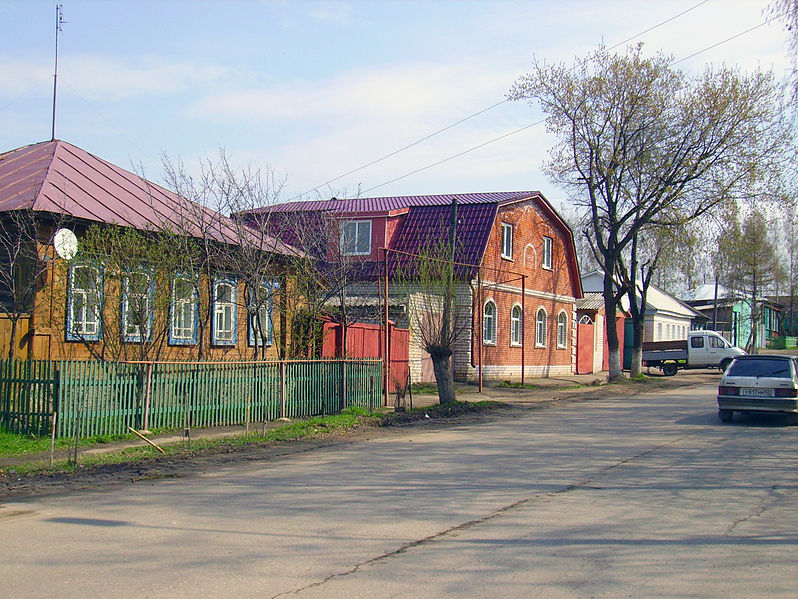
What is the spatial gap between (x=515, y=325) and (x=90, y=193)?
1979 cm

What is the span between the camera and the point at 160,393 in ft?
45.9

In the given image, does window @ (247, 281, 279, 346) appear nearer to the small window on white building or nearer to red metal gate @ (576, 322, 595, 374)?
the small window on white building

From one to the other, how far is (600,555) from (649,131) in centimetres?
2662

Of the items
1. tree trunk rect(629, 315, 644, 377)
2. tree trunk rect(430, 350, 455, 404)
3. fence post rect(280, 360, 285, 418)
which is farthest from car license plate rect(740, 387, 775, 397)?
tree trunk rect(629, 315, 644, 377)

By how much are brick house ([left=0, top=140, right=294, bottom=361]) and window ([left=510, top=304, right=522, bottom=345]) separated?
14840 millimetres

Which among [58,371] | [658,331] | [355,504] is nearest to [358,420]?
[58,371]

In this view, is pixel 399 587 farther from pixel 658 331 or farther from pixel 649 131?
pixel 658 331

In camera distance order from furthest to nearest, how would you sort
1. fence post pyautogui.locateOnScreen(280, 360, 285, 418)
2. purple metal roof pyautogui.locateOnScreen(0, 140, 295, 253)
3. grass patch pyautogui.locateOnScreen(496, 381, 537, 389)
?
grass patch pyautogui.locateOnScreen(496, 381, 537, 389) < fence post pyautogui.locateOnScreen(280, 360, 285, 418) < purple metal roof pyautogui.locateOnScreen(0, 140, 295, 253)

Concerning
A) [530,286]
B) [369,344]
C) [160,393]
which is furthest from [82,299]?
[530,286]

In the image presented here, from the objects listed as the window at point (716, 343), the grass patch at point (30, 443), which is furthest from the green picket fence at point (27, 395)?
the window at point (716, 343)

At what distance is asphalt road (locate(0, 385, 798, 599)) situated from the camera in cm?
569

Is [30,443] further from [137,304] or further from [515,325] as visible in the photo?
[515,325]

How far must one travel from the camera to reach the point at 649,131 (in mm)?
30328

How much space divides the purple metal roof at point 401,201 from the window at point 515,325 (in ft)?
15.4
